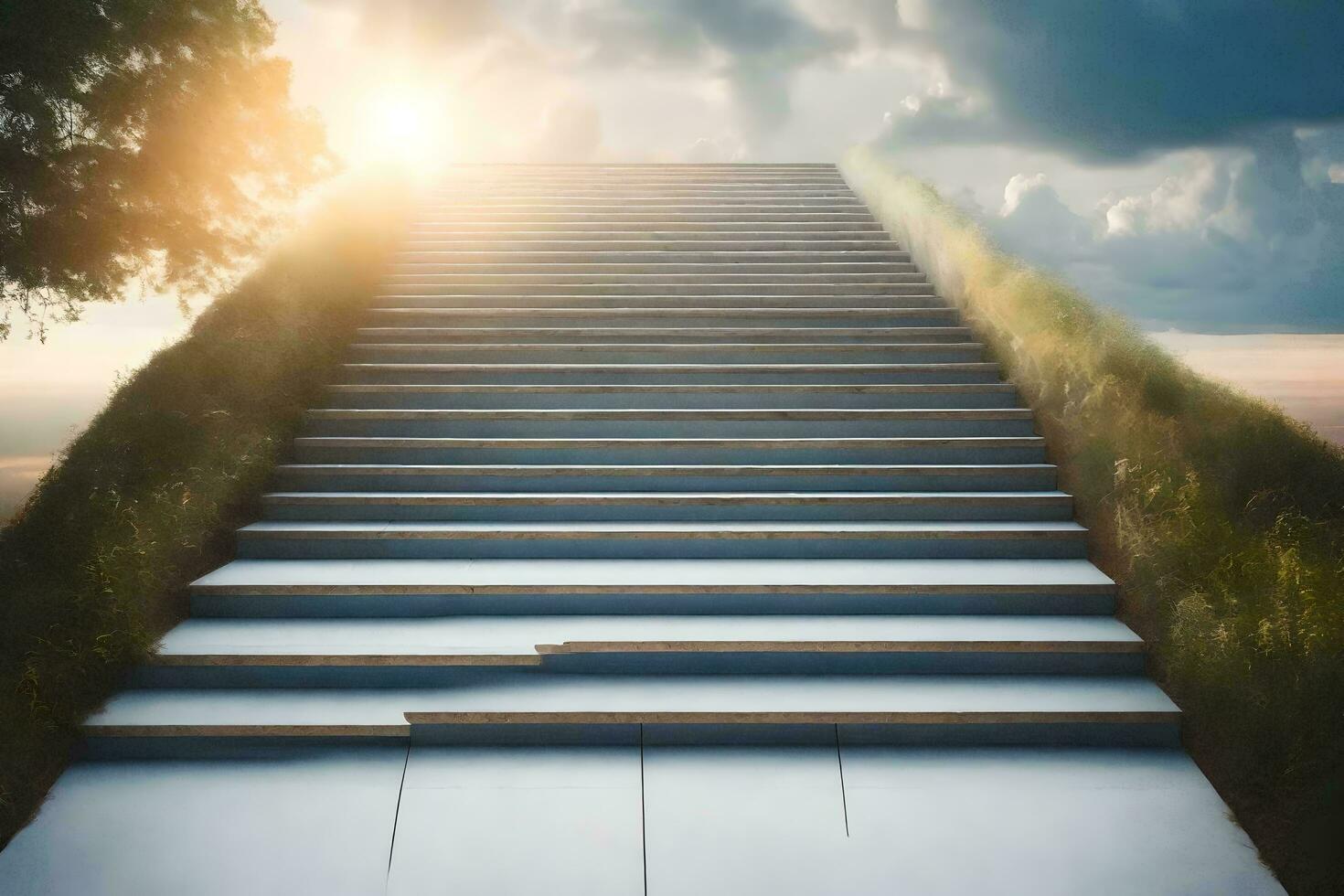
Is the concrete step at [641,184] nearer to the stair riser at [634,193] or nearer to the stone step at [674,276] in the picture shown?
the stair riser at [634,193]

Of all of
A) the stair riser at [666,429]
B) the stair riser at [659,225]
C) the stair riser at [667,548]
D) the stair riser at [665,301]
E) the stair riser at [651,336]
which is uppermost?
the stair riser at [659,225]

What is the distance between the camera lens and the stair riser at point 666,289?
5641 millimetres

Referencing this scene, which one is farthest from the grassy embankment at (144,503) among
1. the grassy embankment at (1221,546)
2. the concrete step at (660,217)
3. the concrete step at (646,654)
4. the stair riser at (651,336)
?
the grassy embankment at (1221,546)

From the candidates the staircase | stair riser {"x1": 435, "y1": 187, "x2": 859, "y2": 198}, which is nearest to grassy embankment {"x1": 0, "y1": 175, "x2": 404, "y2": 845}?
the staircase

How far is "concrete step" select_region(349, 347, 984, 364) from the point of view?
189 inches

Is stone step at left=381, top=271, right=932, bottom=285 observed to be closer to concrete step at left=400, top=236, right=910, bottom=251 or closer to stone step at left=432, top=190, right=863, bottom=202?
concrete step at left=400, top=236, right=910, bottom=251

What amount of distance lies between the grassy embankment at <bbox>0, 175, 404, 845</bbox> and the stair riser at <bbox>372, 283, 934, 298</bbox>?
636 millimetres

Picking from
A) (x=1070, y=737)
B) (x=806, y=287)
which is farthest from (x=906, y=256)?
(x=1070, y=737)

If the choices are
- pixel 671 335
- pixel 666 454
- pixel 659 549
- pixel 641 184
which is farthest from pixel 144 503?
pixel 641 184

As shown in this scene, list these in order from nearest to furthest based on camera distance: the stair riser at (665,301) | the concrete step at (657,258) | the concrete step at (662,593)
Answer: the concrete step at (662,593), the stair riser at (665,301), the concrete step at (657,258)

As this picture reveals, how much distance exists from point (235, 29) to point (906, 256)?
16.5 feet

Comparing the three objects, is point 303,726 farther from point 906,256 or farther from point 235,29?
point 906,256

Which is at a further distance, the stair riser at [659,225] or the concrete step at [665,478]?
the stair riser at [659,225]

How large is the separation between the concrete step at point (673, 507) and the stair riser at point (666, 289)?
2.21 metres
